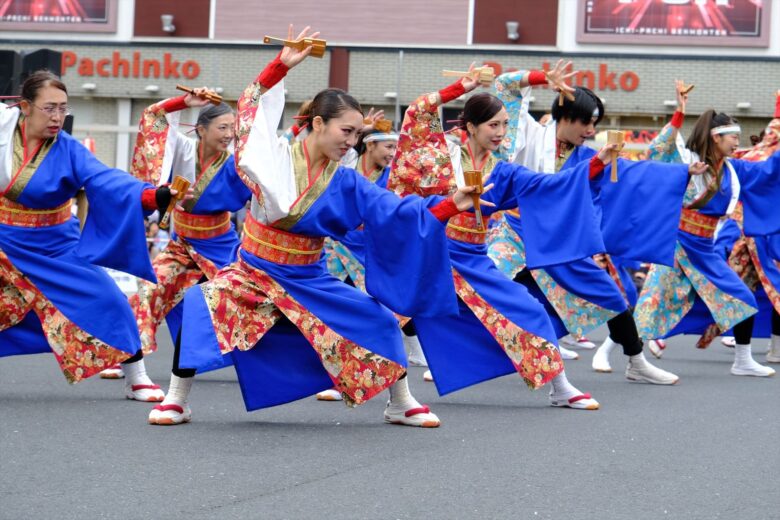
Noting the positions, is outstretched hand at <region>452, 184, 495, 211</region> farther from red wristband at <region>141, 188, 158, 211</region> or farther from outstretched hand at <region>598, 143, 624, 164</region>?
red wristband at <region>141, 188, 158, 211</region>

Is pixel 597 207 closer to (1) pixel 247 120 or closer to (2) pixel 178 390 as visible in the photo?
(1) pixel 247 120

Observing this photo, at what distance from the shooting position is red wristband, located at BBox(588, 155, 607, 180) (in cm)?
580

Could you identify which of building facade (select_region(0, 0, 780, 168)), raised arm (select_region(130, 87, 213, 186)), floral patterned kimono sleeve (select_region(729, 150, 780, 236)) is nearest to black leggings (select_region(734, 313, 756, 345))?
floral patterned kimono sleeve (select_region(729, 150, 780, 236))

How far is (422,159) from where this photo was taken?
5.58m

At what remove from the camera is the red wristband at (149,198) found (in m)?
5.39

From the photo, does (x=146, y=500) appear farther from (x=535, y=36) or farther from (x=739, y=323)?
(x=535, y=36)

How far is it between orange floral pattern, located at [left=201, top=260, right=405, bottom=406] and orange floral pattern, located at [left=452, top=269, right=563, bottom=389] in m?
0.76

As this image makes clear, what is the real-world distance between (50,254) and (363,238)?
4.73 ft

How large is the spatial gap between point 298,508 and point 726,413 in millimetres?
2946

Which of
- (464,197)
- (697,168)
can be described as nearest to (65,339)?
(464,197)

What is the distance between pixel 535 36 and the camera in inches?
842

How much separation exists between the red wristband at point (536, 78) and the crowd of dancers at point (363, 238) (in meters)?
0.02

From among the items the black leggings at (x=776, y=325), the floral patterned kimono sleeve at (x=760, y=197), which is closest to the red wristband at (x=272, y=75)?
the floral patterned kimono sleeve at (x=760, y=197)

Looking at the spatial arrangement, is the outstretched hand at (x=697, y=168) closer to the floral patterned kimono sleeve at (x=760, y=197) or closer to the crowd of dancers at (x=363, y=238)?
the crowd of dancers at (x=363, y=238)
